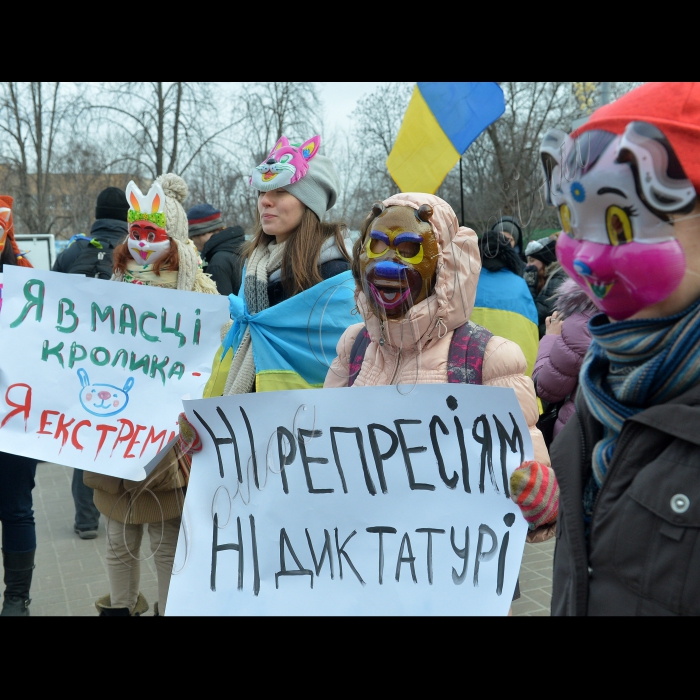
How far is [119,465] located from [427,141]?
179 cm

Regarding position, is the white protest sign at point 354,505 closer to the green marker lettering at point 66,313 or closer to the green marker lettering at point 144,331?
the green marker lettering at point 144,331

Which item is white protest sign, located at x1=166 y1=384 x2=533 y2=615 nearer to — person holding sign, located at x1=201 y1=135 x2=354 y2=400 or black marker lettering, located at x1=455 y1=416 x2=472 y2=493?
black marker lettering, located at x1=455 y1=416 x2=472 y2=493

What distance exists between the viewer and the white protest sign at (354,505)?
6.24 feet

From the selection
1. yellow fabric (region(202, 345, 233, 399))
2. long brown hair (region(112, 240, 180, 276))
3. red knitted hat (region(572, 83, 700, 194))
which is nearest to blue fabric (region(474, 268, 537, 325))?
yellow fabric (region(202, 345, 233, 399))

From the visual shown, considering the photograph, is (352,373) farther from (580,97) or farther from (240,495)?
(580,97)

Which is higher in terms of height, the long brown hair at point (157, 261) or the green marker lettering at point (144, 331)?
the long brown hair at point (157, 261)

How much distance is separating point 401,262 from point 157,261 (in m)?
1.92

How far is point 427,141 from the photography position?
288 cm

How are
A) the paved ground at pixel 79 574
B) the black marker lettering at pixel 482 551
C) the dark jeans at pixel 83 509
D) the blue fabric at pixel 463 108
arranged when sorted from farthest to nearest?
the dark jeans at pixel 83 509
the paved ground at pixel 79 574
the blue fabric at pixel 463 108
the black marker lettering at pixel 482 551

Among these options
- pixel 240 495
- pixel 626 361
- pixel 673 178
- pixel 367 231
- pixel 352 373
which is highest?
pixel 673 178

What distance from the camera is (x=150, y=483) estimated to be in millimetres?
3246

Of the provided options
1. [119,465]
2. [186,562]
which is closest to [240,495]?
[186,562]

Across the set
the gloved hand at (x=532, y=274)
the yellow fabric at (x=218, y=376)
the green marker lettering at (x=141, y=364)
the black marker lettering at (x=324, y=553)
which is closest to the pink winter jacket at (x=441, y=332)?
the black marker lettering at (x=324, y=553)

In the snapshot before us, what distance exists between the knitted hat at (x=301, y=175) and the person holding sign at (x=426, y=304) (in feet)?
2.98
